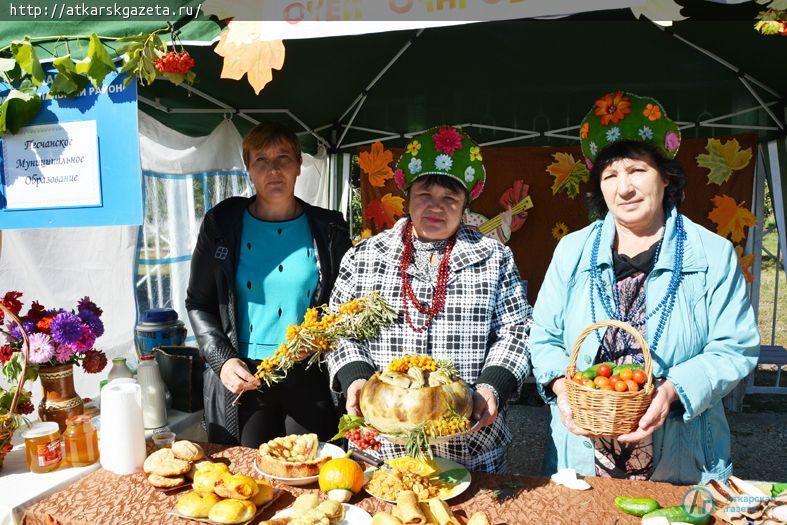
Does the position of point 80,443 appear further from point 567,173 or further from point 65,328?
point 567,173

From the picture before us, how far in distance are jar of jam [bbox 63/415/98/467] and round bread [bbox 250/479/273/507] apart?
0.67 metres

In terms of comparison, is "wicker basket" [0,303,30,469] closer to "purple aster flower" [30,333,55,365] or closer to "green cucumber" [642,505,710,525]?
"purple aster flower" [30,333,55,365]

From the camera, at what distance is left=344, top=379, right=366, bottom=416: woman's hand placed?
1.76 metres

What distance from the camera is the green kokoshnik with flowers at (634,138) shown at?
179 centimetres

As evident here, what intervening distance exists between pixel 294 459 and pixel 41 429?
851 mm

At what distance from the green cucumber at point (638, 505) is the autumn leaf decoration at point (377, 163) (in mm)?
4593

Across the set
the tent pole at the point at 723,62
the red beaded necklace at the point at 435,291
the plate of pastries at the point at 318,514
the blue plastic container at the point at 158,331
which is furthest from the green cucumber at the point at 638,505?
the tent pole at the point at 723,62

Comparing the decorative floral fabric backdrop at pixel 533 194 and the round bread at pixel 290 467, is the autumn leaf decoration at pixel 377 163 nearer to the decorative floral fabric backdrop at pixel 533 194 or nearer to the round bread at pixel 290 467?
the decorative floral fabric backdrop at pixel 533 194

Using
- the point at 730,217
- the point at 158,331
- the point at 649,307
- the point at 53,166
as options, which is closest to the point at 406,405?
the point at 649,307

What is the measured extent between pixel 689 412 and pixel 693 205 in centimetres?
431

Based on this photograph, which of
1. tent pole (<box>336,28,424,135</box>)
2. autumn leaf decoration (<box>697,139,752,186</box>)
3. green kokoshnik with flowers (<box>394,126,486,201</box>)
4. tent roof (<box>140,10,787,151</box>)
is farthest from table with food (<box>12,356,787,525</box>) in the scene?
autumn leaf decoration (<box>697,139,752,186</box>)

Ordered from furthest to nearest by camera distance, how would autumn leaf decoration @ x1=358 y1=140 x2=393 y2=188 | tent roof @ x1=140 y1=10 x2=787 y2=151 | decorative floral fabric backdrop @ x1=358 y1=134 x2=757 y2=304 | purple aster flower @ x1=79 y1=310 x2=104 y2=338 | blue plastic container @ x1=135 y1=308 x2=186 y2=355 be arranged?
autumn leaf decoration @ x1=358 y1=140 x2=393 y2=188 < decorative floral fabric backdrop @ x1=358 y1=134 x2=757 y2=304 < tent roof @ x1=140 y1=10 x2=787 y2=151 < blue plastic container @ x1=135 y1=308 x2=186 y2=355 < purple aster flower @ x1=79 y1=310 x2=104 y2=338

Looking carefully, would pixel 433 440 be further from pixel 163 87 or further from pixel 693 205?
pixel 693 205

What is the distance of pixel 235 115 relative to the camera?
4.53 meters
